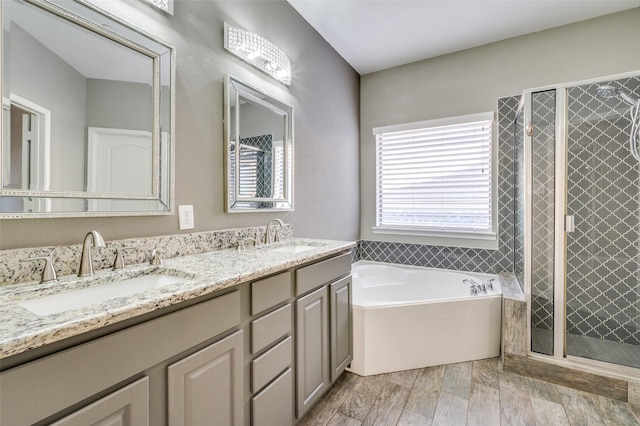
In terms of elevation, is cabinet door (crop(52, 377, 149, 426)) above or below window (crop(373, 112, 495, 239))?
below

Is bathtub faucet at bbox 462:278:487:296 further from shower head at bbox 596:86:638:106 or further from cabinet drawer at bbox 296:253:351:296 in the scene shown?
shower head at bbox 596:86:638:106

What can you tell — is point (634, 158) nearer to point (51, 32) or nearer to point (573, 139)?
point (573, 139)

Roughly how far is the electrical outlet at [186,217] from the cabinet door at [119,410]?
2.67 feet

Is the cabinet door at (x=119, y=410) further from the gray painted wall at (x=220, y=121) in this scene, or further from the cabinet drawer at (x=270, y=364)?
the gray painted wall at (x=220, y=121)

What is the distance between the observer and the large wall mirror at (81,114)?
0.96 m

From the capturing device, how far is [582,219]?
2.22 metres

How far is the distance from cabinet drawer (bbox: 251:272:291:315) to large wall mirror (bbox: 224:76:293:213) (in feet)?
2.05

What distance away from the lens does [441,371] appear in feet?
7.07

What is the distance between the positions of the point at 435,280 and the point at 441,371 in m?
0.93

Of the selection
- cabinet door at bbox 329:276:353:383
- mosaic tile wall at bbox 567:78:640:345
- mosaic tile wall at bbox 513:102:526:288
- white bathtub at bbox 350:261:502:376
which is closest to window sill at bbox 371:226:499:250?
mosaic tile wall at bbox 513:102:526:288

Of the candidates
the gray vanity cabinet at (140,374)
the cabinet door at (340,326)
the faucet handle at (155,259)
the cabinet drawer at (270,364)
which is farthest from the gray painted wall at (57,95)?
the cabinet door at (340,326)

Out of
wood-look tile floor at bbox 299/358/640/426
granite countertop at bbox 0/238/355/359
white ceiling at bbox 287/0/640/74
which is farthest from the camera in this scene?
white ceiling at bbox 287/0/640/74

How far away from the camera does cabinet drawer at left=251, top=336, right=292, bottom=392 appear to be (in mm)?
1193

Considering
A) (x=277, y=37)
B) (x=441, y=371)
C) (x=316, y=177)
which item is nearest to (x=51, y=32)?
(x=277, y=37)
